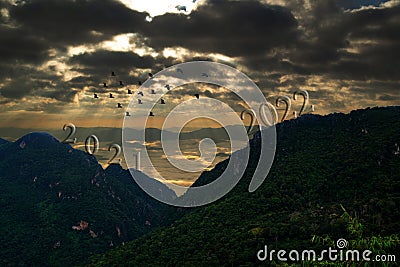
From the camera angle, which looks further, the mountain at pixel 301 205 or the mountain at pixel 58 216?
the mountain at pixel 58 216

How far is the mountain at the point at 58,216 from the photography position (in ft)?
435

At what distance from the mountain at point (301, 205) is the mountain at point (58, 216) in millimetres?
49683

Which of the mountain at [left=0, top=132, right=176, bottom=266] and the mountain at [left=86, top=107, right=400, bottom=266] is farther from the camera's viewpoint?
the mountain at [left=0, top=132, right=176, bottom=266]

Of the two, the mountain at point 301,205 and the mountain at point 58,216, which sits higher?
Answer: the mountain at point 301,205

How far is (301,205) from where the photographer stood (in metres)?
86.2

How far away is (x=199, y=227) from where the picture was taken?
8781cm

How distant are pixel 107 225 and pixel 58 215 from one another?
809 inches

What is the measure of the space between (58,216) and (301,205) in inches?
4345

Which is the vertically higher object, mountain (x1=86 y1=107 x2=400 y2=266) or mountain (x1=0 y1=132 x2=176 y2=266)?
mountain (x1=86 y1=107 x2=400 y2=266)

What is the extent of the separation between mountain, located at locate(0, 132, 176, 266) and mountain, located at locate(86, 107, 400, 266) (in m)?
49.7

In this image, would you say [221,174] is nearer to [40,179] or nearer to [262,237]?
[262,237]

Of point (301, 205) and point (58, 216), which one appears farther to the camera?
point (58, 216)

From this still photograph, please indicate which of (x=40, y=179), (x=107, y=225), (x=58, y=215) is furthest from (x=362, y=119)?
(x=40, y=179)

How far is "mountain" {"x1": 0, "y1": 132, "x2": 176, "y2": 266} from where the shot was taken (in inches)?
5221
